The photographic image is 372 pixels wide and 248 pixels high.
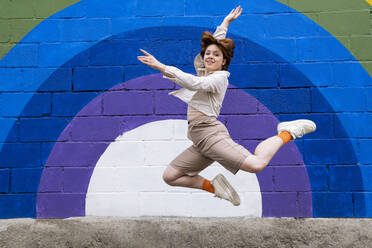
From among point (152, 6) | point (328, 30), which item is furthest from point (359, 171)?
point (152, 6)

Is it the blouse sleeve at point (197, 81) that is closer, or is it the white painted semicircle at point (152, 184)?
the blouse sleeve at point (197, 81)

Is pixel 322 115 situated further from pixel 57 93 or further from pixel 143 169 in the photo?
pixel 57 93

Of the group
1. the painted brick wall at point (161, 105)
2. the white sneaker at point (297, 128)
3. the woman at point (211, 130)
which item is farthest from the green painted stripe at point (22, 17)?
the white sneaker at point (297, 128)

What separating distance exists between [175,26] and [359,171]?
211cm

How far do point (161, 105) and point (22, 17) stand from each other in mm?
1562

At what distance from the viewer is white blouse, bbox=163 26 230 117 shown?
105 inches

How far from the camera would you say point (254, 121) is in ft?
11.2

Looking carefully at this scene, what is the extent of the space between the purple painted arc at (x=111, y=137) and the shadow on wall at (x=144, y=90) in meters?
0.06

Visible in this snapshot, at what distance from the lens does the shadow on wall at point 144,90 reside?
11.1ft

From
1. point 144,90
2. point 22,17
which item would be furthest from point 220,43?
point 22,17

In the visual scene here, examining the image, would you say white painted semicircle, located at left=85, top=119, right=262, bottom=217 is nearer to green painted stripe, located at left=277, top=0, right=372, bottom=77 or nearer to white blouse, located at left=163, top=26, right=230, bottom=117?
white blouse, located at left=163, top=26, right=230, bottom=117

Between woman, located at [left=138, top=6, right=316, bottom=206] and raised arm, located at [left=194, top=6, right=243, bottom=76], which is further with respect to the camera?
raised arm, located at [left=194, top=6, right=243, bottom=76]

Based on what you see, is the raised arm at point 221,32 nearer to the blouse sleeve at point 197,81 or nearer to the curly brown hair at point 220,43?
the curly brown hair at point 220,43

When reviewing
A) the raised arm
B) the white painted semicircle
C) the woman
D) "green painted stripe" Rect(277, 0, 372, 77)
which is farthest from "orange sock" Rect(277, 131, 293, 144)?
"green painted stripe" Rect(277, 0, 372, 77)
